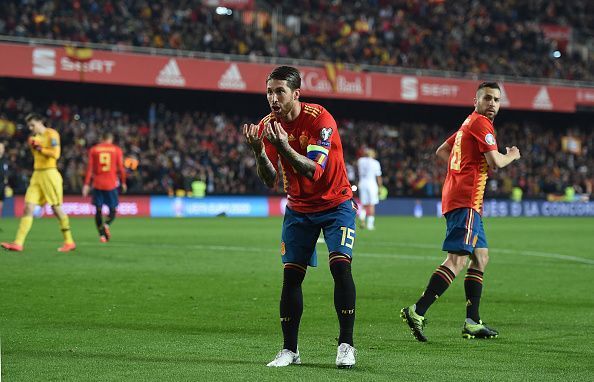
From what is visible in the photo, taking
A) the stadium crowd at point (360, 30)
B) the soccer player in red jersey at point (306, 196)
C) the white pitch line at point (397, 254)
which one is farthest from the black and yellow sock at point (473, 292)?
the stadium crowd at point (360, 30)

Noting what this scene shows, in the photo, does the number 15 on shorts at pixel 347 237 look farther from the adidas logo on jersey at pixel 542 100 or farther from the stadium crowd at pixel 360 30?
the adidas logo on jersey at pixel 542 100

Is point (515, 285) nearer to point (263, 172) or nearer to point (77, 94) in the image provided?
point (263, 172)

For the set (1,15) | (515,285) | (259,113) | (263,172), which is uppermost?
(1,15)

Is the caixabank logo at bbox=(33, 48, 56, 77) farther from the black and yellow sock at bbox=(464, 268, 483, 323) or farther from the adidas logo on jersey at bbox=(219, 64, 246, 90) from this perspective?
the black and yellow sock at bbox=(464, 268, 483, 323)

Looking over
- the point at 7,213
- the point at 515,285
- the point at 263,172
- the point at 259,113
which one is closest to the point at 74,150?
the point at 7,213

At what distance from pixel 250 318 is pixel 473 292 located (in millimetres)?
2057

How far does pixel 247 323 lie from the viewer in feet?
28.2

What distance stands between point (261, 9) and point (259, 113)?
4911 millimetres

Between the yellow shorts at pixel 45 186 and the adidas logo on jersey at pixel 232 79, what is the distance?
24.6 m

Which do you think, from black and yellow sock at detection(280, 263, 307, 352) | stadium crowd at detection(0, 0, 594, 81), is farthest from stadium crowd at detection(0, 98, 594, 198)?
black and yellow sock at detection(280, 263, 307, 352)

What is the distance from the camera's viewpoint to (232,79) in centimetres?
4019

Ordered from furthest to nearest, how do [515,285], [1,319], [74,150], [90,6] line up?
[90,6]
[74,150]
[515,285]
[1,319]

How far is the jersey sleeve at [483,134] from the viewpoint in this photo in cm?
795

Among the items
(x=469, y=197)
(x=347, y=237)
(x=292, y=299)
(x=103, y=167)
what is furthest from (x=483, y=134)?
(x=103, y=167)
